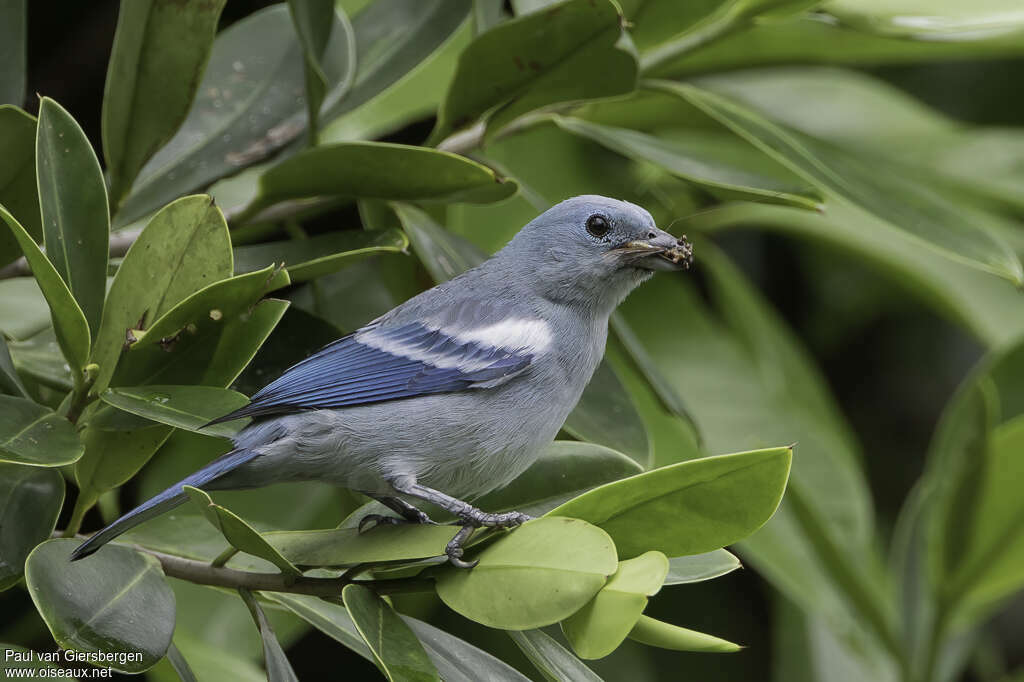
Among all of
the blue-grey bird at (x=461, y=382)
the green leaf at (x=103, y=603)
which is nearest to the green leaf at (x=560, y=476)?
the blue-grey bird at (x=461, y=382)

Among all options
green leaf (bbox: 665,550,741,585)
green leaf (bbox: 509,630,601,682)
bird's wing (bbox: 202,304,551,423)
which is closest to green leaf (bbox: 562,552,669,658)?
green leaf (bbox: 509,630,601,682)

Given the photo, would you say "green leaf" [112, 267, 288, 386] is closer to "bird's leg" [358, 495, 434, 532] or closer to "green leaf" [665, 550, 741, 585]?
"bird's leg" [358, 495, 434, 532]

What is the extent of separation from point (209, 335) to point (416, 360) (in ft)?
1.08

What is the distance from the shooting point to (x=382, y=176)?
1.74 m

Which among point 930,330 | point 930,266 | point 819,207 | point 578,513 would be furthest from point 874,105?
point 578,513

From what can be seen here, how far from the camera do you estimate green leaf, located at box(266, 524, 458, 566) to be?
135 centimetres

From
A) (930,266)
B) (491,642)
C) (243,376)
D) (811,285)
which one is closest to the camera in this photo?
(243,376)

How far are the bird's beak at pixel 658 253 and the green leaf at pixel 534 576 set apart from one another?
1.95 feet

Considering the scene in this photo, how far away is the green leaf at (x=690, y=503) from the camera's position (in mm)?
1241

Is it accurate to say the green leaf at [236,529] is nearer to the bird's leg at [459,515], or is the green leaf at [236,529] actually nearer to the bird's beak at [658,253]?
the bird's leg at [459,515]

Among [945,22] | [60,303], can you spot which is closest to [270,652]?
[60,303]

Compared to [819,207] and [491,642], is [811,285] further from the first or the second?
[819,207]

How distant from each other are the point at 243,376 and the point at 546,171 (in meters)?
1.33

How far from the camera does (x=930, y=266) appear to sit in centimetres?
310
